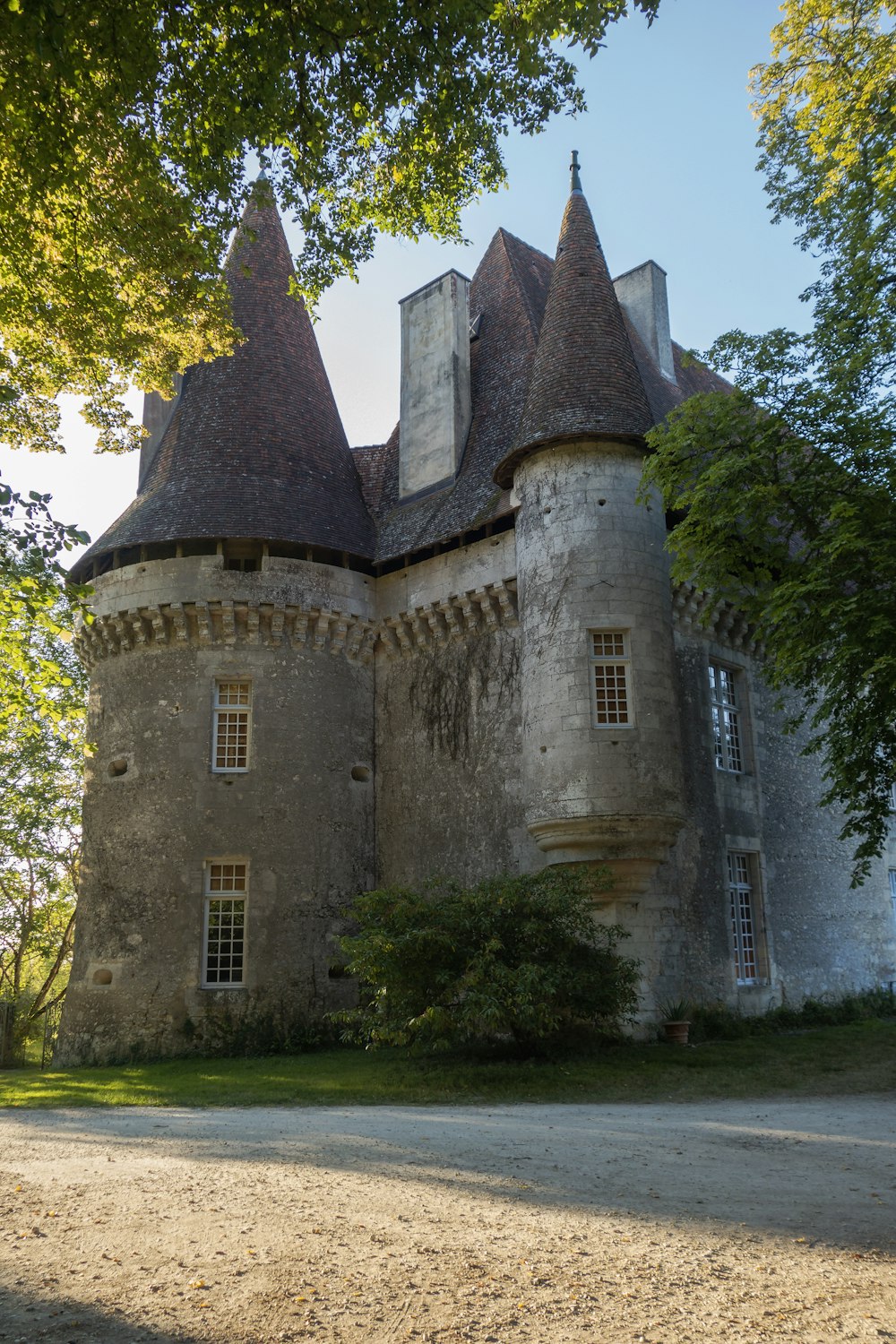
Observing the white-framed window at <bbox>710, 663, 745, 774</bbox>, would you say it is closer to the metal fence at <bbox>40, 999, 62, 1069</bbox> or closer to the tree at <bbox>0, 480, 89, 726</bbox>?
the tree at <bbox>0, 480, 89, 726</bbox>

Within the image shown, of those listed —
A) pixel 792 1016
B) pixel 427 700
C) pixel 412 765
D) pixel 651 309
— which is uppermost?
pixel 651 309

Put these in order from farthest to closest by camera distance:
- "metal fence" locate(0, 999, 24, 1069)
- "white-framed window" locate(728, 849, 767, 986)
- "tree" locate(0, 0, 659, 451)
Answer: "metal fence" locate(0, 999, 24, 1069), "white-framed window" locate(728, 849, 767, 986), "tree" locate(0, 0, 659, 451)

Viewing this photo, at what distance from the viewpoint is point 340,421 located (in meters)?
22.2

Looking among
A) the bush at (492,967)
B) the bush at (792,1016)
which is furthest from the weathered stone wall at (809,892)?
the bush at (492,967)

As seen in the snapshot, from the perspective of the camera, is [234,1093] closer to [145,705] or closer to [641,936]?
[641,936]

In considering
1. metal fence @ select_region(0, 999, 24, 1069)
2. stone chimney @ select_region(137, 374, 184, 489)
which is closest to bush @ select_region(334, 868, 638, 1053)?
stone chimney @ select_region(137, 374, 184, 489)

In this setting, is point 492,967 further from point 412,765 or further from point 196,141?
point 196,141

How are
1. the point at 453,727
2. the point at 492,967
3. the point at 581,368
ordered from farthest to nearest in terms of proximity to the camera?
the point at 453,727 < the point at 581,368 < the point at 492,967

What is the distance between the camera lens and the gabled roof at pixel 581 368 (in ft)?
53.4

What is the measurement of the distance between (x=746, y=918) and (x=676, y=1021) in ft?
12.9

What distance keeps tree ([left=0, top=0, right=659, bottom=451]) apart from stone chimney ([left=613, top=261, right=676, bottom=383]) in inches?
489

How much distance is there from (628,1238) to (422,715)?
1389cm

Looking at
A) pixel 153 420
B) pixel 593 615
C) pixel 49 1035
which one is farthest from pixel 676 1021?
pixel 49 1035

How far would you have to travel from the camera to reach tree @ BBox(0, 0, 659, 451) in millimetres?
7922
